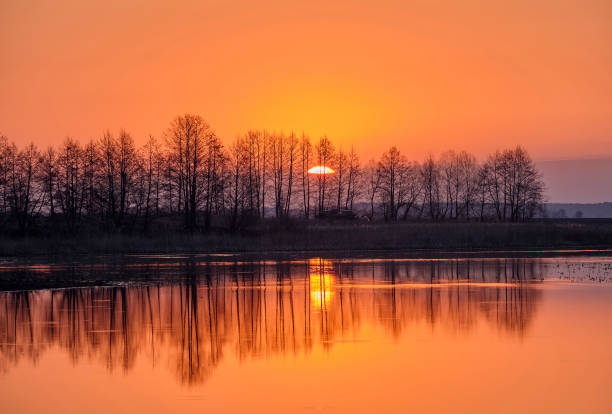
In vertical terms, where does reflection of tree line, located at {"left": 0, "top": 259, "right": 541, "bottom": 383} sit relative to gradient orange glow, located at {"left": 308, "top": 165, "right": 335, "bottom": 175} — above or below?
below

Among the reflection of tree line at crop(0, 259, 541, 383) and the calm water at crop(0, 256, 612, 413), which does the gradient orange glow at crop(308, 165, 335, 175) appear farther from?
the calm water at crop(0, 256, 612, 413)

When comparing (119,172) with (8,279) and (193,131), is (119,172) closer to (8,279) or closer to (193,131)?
(193,131)

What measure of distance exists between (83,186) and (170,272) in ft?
162

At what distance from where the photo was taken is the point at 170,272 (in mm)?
41031

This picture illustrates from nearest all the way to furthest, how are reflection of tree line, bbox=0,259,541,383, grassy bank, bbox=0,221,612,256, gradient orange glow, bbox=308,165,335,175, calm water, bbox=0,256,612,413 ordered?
calm water, bbox=0,256,612,413, reflection of tree line, bbox=0,259,541,383, grassy bank, bbox=0,221,612,256, gradient orange glow, bbox=308,165,335,175

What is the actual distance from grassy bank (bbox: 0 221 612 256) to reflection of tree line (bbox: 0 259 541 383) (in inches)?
990

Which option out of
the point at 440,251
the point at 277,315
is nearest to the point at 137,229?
the point at 440,251

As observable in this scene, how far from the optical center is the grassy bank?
61.9 m

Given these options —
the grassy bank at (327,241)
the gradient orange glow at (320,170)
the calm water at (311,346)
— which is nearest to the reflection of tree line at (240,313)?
the calm water at (311,346)

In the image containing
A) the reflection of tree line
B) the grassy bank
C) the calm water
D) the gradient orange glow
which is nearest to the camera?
the calm water

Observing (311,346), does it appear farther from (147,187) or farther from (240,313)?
(147,187)

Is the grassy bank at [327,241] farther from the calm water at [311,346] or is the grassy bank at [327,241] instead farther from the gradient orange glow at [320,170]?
the gradient orange glow at [320,170]

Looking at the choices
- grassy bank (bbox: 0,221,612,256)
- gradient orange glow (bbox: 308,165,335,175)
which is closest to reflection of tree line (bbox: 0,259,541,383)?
grassy bank (bbox: 0,221,612,256)

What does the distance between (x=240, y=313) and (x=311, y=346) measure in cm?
608
